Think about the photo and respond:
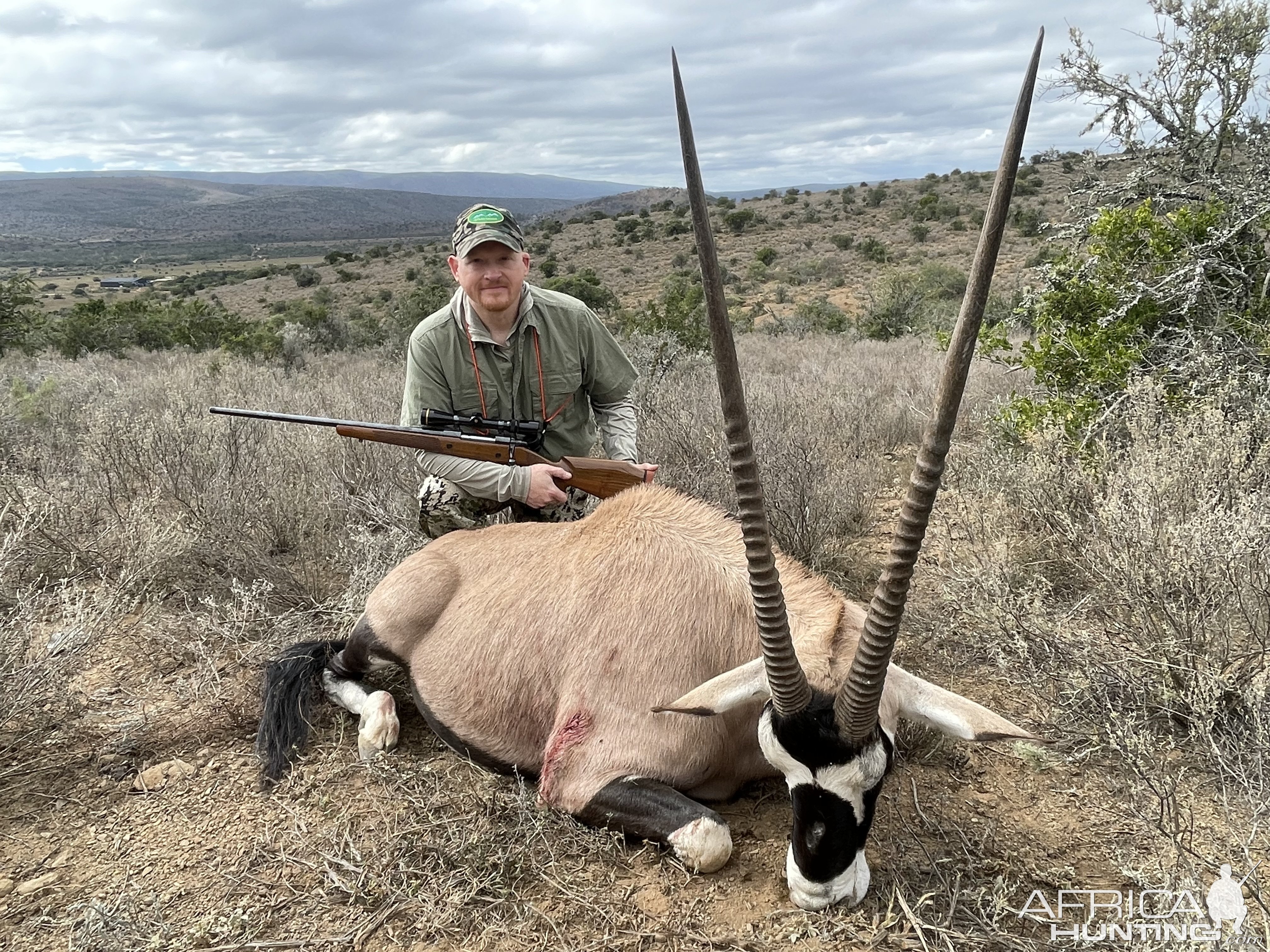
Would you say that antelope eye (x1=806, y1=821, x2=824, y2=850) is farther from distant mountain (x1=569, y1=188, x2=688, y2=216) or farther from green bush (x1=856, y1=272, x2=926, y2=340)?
distant mountain (x1=569, y1=188, x2=688, y2=216)

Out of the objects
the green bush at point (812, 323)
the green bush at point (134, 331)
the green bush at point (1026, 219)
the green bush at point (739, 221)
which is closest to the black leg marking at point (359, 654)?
the green bush at point (134, 331)

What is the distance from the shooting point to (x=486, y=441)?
13.8ft

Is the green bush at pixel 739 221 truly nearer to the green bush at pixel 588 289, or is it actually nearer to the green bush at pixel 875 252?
the green bush at pixel 875 252

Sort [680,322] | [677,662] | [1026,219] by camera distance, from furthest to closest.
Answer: [1026,219], [680,322], [677,662]

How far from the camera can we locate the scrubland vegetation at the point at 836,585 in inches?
102

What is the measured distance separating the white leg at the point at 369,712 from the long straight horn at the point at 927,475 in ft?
6.78

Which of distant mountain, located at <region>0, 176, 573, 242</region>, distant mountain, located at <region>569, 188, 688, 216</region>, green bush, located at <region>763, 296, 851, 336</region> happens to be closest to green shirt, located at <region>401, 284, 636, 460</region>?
green bush, located at <region>763, 296, 851, 336</region>

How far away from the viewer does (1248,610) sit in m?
3.11

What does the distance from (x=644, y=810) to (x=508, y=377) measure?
106 inches

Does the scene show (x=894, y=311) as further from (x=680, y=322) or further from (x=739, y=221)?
(x=739, y=221)

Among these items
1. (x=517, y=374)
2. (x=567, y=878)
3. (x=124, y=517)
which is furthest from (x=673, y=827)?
(x=124, y=517)

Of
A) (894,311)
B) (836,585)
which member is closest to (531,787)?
(836,585)

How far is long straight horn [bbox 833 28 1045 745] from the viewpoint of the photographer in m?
1.62

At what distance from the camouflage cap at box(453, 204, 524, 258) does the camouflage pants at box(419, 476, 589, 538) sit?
4.40 feet
